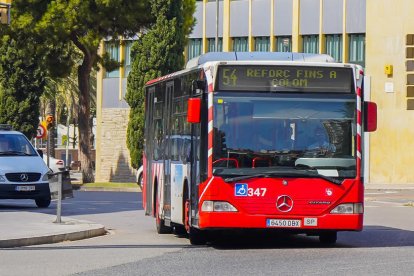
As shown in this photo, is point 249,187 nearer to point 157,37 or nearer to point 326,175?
point 326,175

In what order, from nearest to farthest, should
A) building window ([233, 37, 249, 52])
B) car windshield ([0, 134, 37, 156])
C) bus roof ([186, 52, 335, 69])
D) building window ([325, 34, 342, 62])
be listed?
bus roof ([186, 52, 335, 69]), car windshield ([0, 134, 37, 156]), building window ([325, 34, 342, 62]), building window ([233, 37, 249, 52])

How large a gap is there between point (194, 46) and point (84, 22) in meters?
12.6

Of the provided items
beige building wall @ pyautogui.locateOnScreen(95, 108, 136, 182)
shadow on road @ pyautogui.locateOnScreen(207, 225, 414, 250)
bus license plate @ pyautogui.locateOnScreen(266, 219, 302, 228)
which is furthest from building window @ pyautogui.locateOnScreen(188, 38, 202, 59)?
bus license plate @ pyautogui.locateOnScreen(266, 219, 302, 228)

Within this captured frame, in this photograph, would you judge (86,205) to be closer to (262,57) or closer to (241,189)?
(262,57)

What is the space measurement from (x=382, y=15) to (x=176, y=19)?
8354 mm

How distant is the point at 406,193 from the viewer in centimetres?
4762

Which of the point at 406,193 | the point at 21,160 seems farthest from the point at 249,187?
the point at 406,193

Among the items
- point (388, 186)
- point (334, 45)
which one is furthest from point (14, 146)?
point (334, 45)

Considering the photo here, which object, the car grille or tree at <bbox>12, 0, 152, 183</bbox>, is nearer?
the car grille

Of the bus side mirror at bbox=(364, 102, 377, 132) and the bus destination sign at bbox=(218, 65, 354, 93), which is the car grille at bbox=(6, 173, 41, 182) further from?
the bus side mirror at bbox=(364, 102, 377, 132)

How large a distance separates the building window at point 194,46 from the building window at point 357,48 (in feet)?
28.4

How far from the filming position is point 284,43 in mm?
61594

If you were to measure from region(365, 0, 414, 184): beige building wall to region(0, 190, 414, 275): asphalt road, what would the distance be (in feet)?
94.1

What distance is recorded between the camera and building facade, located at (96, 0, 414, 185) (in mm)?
55969
